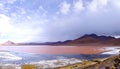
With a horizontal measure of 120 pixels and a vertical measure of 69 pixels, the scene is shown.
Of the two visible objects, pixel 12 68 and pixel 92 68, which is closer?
pixel 92 68

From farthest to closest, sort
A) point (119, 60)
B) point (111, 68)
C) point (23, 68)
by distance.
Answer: point (23, 68) → point (119, 60) → point (111, 68)

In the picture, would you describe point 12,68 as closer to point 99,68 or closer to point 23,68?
point 23,68

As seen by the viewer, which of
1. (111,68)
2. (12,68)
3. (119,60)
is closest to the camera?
(111,68)

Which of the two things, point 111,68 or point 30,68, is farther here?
point 30,68

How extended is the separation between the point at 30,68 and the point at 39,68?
5731 millimetres

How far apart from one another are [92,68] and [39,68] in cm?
10056

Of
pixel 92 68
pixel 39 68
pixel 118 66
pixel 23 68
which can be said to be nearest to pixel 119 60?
pixel 118 66

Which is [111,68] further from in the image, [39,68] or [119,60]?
[39,68]

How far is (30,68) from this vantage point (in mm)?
154375

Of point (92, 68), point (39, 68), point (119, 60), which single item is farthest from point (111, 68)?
point (39, 68)

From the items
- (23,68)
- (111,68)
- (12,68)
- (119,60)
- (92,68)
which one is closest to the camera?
(111,68)

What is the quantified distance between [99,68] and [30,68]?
4294 inches

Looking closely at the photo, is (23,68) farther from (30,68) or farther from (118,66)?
(118,66)

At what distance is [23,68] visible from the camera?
160000 mm
